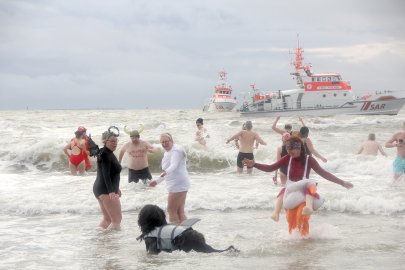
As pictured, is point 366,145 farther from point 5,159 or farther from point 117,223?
point 5,159

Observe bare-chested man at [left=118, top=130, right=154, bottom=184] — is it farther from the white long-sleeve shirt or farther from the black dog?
the black dog

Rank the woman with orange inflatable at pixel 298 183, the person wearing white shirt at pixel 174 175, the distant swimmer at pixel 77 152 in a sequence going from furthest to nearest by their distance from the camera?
the distant swimmer at pixel 77 152, the person wearing white shirt at pixel 174 175, the woman with orange inflatable at pixel 298 183

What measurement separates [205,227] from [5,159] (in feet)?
44.5

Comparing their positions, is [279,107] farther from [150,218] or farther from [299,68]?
[150,218]

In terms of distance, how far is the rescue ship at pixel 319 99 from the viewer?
42781 mm

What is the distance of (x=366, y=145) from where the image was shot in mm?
15992

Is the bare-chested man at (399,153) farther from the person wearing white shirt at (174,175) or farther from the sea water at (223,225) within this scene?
the person wearing white shirt at (174,175)

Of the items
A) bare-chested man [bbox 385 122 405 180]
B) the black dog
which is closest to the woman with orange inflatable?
the black dog

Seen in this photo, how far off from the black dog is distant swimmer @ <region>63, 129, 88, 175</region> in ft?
24.9

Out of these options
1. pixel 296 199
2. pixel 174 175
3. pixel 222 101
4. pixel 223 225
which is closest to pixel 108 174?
pixel 174 175

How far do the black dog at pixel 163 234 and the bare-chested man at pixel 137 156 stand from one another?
16.1 feet

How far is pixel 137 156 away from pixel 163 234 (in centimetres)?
509

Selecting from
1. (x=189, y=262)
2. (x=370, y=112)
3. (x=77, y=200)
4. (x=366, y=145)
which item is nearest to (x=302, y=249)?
(x=189, y=262)

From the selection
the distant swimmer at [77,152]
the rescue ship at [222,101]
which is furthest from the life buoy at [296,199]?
the rescue ship at [222,101]
